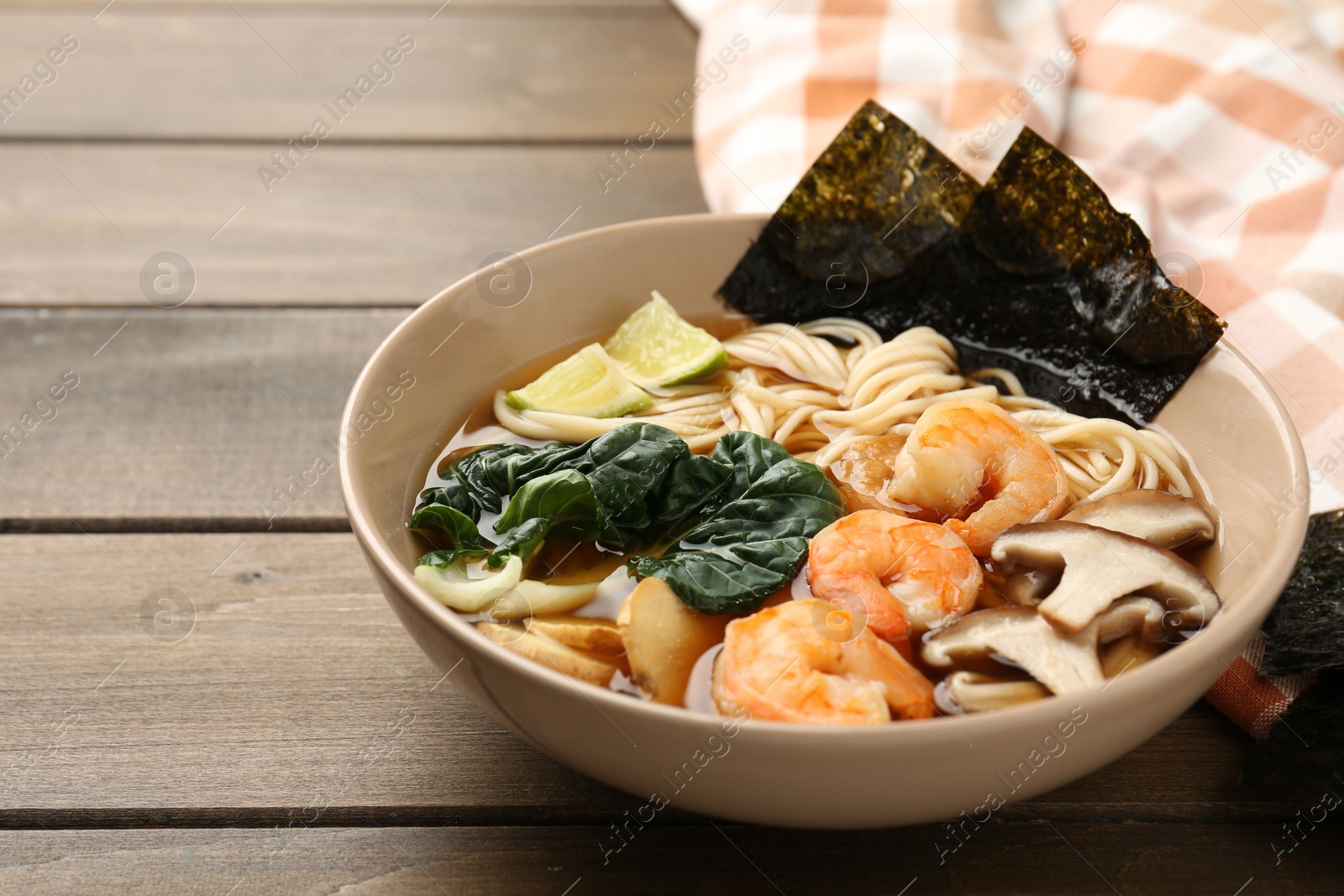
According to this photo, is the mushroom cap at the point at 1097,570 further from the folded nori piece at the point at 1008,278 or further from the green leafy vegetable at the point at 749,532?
the folded nori piece at the point at 1008,278

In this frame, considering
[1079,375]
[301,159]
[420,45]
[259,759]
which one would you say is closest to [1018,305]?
[1079,375]

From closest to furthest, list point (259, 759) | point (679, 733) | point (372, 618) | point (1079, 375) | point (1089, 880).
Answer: point (679, 733) < point (1089, 880) < point (259, 759) < point (372, 618) < point (1079, 375)

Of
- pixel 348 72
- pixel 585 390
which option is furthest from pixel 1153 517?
pixel 348 72

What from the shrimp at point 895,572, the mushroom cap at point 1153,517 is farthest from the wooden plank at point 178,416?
the mushroom cap at point 1153,517

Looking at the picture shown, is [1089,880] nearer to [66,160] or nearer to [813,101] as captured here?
[813,101]

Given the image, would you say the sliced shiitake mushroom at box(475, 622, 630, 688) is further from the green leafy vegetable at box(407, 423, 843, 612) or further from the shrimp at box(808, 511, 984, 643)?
the shrimp at box(808, 511, 984, 643)

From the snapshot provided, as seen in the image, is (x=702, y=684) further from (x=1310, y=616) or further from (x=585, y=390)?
(x=1310, y=616)
